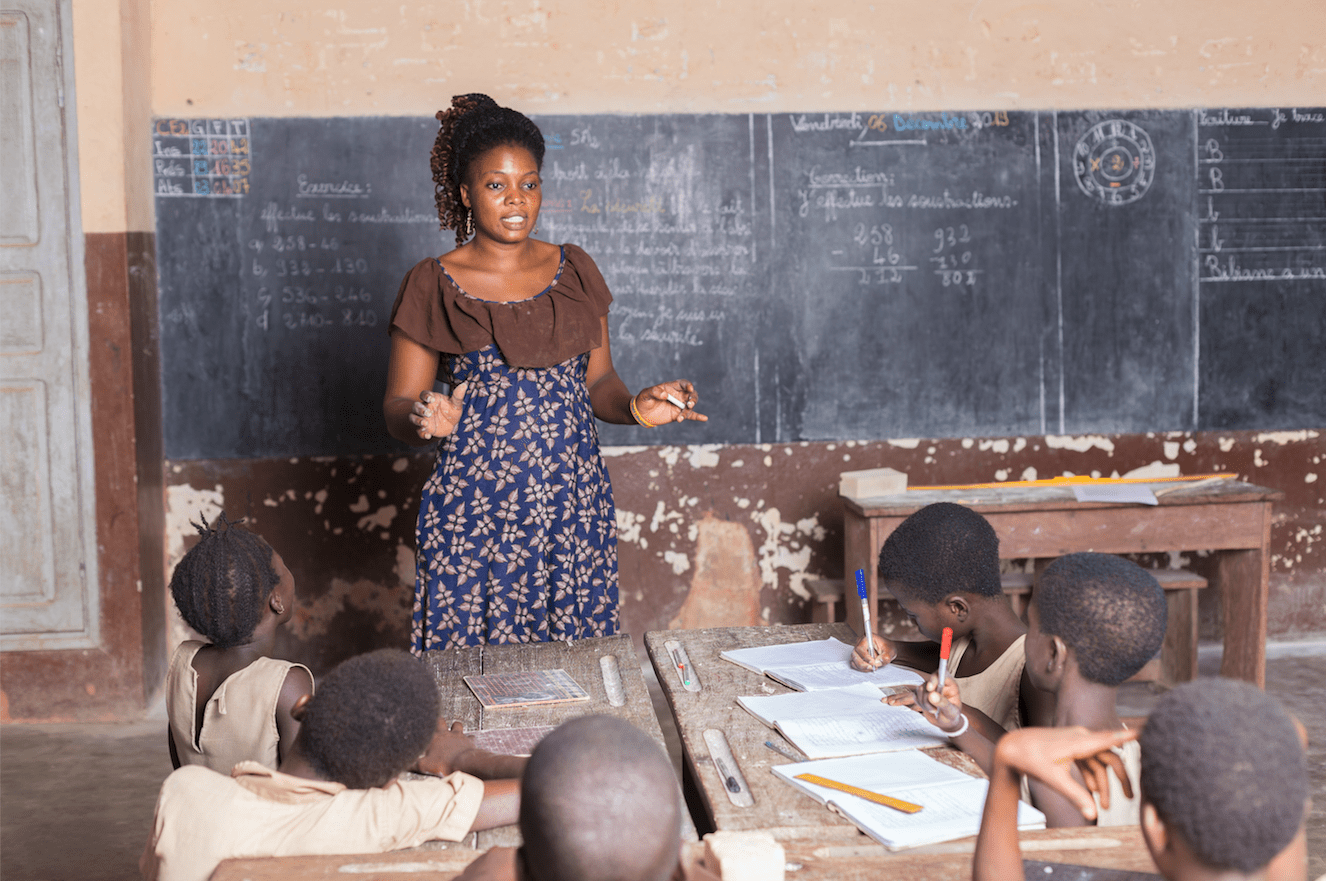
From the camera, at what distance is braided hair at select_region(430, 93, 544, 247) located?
2596 mm

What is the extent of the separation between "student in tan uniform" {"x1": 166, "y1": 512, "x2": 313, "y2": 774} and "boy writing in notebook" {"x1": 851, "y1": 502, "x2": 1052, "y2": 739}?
968 millimetres

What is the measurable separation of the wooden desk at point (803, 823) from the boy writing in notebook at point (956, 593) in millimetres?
310

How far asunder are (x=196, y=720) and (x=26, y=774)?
215 centimetres

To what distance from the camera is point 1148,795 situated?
93cm

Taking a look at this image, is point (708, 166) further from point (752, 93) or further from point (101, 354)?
point (101, 354)

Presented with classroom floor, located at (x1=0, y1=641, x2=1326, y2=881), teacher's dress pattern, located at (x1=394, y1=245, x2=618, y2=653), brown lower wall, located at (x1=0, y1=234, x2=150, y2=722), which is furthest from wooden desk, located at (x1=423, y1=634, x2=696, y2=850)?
brown lower wall, located at (x1=0, y1=234, x2=150, y2=722)

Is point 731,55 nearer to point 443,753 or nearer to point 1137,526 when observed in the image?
point 1137,526

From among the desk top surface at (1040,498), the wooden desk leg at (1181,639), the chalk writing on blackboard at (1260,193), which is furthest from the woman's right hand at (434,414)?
the chalk writing on blackboard at (1260,193)

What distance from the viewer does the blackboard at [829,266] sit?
4125mm

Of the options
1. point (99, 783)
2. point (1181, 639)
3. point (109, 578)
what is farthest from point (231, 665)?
point (1181, 639)

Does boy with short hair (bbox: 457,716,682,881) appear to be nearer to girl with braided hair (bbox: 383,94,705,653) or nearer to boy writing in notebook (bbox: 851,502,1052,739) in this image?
boy writing in notebook (bbox: 851,502,1052,739)

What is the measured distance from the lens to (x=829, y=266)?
169 inches

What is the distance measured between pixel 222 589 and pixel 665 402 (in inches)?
42.8

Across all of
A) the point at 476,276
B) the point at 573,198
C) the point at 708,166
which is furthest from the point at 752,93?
the point at 476,276
